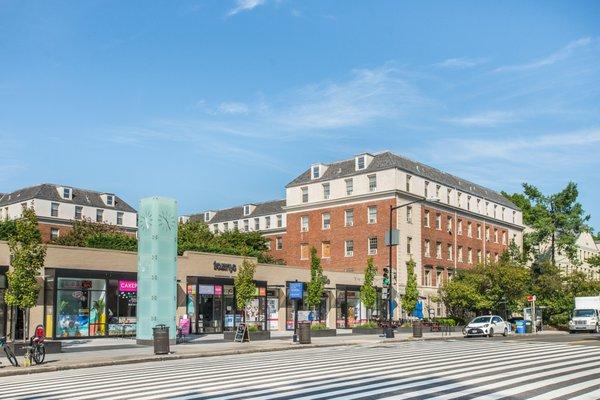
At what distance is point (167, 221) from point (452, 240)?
48339 mm

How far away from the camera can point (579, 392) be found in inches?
600

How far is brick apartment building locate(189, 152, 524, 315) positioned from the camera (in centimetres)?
6869

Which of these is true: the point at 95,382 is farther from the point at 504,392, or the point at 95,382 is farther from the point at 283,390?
the point at 504,392

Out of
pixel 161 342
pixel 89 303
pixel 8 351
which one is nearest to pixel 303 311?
pixel 89 303

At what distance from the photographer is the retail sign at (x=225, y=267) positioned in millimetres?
47391

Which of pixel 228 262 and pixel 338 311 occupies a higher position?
pixel 228 262

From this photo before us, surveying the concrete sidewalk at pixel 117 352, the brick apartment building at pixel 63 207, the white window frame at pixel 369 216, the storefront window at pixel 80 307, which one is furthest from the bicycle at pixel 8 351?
the brick apartment building at pixel 63 207

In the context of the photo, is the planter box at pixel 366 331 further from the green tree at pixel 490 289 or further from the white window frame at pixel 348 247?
the white window frame at pixel 348 247

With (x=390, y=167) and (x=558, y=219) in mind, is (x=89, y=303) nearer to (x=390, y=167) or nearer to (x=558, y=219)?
(x=390, y=167)

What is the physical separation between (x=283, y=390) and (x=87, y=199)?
85927mm

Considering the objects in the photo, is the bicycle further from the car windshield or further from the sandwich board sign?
the car windshield

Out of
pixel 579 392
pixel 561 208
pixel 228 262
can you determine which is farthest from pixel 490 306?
pixel 579 392

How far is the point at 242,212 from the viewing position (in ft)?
339

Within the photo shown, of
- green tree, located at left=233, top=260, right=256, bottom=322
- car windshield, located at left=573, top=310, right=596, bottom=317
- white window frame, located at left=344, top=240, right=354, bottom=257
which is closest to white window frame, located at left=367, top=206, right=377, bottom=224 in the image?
white window frame, located at left=344, top=240, right=354, bottom=257
